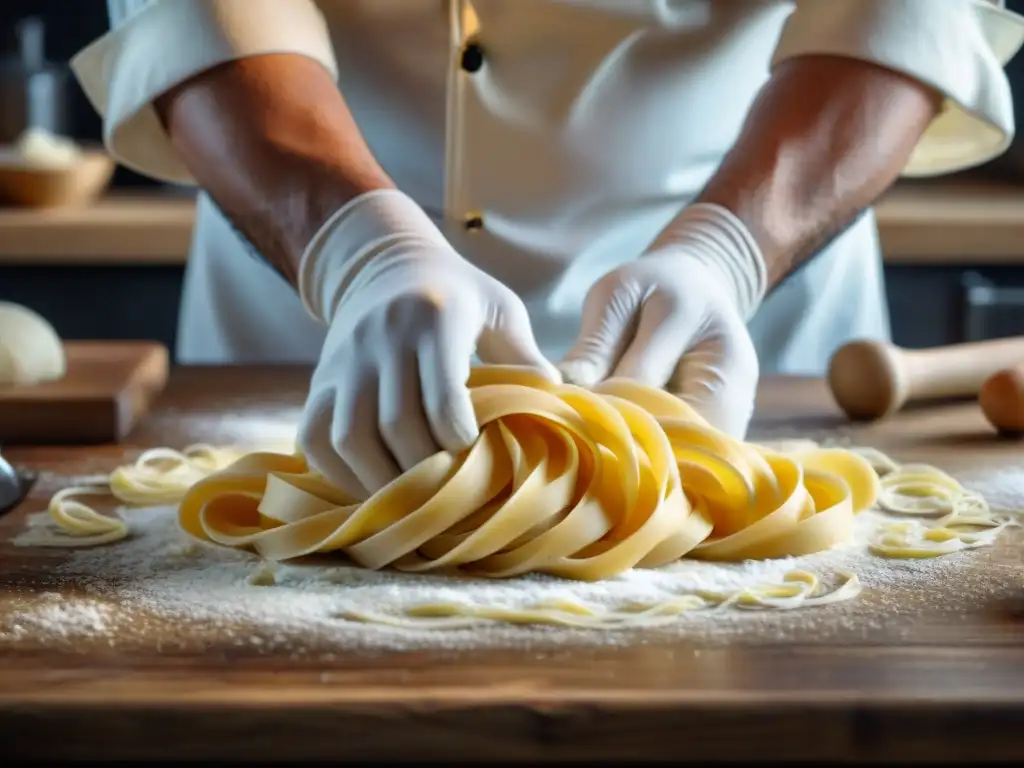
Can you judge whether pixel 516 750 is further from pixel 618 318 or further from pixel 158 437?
pixel 158 437

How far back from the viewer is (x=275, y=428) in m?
1.81

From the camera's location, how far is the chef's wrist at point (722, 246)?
1.61 meters

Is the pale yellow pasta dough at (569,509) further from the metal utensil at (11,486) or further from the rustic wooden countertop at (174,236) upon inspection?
the rustic wooden countertop at (174,236)

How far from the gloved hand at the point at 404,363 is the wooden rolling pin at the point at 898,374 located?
58 centimetres

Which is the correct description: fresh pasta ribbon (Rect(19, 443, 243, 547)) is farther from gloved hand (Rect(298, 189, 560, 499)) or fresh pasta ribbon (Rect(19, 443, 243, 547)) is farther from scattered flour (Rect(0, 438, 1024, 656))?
gloved hand (Rect(298, 189, 560, 499))

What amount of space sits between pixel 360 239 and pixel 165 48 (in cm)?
45

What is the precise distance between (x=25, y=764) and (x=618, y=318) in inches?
30.3

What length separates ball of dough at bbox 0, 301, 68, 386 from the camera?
1.83 meters

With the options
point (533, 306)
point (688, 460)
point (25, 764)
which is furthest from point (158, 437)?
point (25, 764)

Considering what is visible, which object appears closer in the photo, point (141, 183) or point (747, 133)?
point (747, 133)

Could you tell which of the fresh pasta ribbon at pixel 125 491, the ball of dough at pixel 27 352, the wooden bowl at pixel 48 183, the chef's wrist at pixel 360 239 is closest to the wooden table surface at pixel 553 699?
the fresh pasta ribbon at pixel 125 491

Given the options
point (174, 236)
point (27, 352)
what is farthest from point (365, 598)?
point (174, 236)

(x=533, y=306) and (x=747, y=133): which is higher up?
(x=747, y=133)

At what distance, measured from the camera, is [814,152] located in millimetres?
1752
